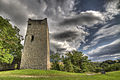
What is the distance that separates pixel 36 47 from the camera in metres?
17.9

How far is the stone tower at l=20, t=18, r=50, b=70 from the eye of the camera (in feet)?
53.4

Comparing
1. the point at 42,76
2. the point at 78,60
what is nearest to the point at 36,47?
the point at 42,76

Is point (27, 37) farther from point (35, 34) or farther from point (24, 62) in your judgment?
point (24, 62)

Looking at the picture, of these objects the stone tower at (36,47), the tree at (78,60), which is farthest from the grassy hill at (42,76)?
the tree at (78,60)

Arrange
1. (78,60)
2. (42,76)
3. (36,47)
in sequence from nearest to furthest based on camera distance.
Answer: (42,76) < (36,47) < (78,60)

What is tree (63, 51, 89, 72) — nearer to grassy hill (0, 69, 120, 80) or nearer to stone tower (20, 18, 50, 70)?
stone tower (20, 18, 50, 70)

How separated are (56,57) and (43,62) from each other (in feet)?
26.1

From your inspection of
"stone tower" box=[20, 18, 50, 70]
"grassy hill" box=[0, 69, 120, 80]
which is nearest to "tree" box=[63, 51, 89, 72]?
"stone tower" box=[20, 18, 50, 70]

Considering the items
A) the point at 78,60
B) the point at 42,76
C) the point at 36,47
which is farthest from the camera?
the point at 78,60

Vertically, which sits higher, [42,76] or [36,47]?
[36,47]

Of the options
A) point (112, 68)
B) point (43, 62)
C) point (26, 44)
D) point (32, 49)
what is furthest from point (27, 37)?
point (112, 68)

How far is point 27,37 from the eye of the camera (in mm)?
18984

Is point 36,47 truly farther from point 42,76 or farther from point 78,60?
point 78,60

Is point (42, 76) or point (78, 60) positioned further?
point (78, 60)
